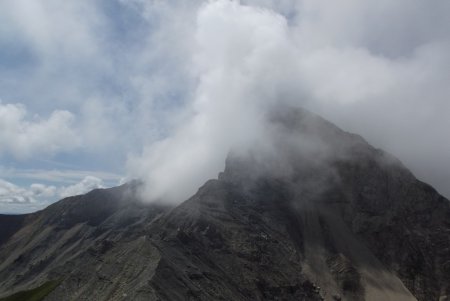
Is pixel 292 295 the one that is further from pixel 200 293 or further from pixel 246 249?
pixel 200 293

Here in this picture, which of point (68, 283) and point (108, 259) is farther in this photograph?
point (108, 259)

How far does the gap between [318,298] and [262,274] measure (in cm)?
2588

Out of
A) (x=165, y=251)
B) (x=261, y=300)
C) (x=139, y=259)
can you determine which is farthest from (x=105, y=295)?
(x=261, y=300)

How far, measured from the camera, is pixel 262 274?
184m

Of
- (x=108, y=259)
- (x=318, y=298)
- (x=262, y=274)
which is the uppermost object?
(x=108, y=259)

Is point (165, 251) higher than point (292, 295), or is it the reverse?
point (165, 251)

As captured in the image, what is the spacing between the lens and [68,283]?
5197 inches

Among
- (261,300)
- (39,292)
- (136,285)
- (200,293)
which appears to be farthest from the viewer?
(39,292)

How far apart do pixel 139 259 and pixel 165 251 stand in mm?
13037

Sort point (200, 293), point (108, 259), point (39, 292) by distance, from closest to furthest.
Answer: point (200, 293), point (108, 259), point (39, 292)

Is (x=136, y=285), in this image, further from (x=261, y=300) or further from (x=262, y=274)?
(x=262, y=274)

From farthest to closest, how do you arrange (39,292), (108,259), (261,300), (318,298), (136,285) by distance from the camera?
(318,298)
(39,292)
(261,300)
(108,259)
(136,285)

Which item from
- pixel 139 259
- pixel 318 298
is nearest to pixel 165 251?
pixel 139 259

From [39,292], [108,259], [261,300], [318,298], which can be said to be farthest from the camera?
[318,298]
